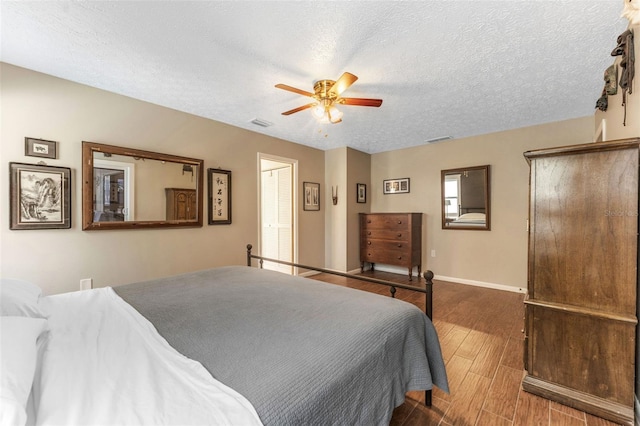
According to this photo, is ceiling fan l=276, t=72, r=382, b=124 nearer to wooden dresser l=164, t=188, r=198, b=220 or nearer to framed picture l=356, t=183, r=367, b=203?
wooden dresser l=164, t=188, r=198, b=220

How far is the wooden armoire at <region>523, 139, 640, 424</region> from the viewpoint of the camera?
4.94ft

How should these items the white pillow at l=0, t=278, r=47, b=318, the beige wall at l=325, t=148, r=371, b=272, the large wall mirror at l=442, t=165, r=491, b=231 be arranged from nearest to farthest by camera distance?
the white pillow at l=0, t=278, r=47, b=318
the large wall mirror at l=442, t=165, r=491, b=231
the beige wall at l=325, t=148, r=371, b=272

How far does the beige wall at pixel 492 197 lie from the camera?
379 centimetres

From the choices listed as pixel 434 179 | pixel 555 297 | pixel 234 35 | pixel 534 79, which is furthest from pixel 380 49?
pixel 434 179

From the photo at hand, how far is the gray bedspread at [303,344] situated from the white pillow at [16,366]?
1.38 ft

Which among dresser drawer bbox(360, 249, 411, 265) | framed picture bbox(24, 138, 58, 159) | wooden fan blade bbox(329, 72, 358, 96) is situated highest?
wooden fan blade bbox(329, 72, 358, 96)

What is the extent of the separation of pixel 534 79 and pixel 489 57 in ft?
2.31

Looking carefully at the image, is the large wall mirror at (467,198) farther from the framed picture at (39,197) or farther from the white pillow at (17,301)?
the framed picture at (39,197)

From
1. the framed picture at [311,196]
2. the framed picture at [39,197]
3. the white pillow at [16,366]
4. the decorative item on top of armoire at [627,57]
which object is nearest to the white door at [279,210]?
the framed picture at [311,196]

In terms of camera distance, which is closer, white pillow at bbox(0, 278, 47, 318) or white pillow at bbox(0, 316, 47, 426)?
white pillow at bbox(0, 316, 47, 426)

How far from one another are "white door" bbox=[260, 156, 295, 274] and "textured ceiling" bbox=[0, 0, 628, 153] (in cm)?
176

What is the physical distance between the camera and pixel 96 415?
0.66m

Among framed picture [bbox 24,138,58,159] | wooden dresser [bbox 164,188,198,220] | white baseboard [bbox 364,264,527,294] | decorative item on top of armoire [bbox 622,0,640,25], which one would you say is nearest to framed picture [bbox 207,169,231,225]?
wooden dresser [bbox 164,188,198,220]

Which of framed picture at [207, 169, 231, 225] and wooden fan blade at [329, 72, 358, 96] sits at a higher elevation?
wooden fan blade at [329, 72, 358, 96]
